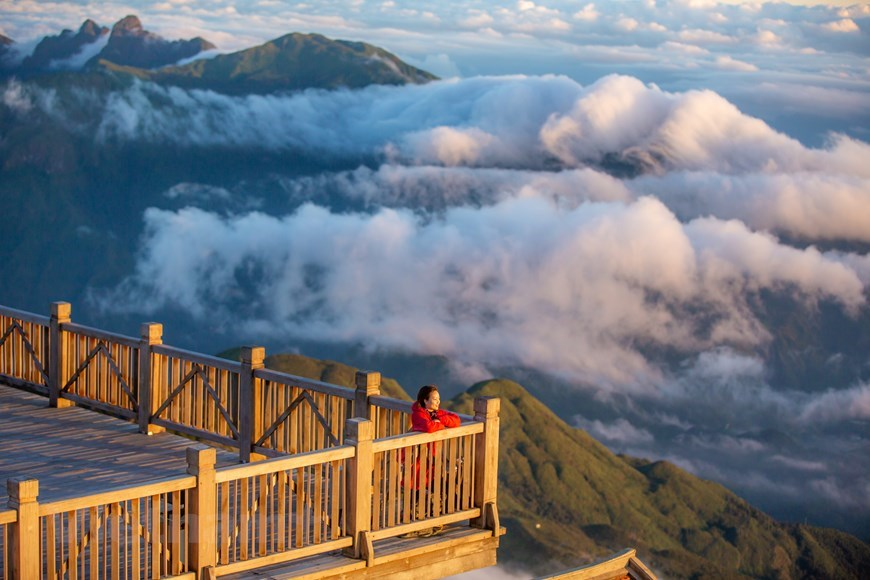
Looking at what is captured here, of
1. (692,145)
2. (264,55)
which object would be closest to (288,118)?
(264,55)

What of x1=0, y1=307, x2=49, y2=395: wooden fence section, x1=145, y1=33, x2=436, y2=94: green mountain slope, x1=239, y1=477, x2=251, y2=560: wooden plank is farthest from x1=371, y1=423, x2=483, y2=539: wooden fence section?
x1=145, y1=33, x2=436, y2=94: green mountain slope

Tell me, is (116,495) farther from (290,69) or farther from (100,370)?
(290,69)

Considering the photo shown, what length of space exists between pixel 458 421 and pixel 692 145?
107889 mm

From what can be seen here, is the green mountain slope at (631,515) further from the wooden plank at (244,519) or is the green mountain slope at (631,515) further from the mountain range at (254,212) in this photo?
the wooden plank at (244,519)

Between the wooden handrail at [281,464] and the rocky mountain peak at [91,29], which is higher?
the rocky mountain peak at [91,29]

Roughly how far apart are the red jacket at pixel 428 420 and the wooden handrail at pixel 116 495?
2.04 meters

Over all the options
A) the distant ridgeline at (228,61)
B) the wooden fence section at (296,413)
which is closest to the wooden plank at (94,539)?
the wooden fence section at (296,413)

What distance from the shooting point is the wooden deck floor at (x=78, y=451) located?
11.0m

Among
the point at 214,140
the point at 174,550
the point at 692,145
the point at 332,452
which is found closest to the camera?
the point at 174,550

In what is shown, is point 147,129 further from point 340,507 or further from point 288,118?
point 340,507

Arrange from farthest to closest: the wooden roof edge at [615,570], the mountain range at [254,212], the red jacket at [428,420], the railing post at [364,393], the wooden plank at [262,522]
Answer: the mountain range at [254,212], the wooden roof edge at [615,570], the railing post at [364,393], the red jacket at [428,420], the wooden plank at [262,522]

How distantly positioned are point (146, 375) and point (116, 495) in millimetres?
5156

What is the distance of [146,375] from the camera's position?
12.8 m

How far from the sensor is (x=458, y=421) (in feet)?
32.2
